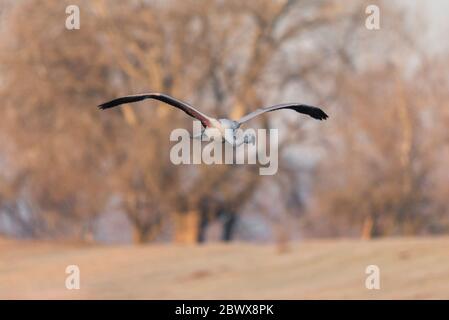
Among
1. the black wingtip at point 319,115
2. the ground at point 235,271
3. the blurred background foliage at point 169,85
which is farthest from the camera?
the blurred background foliage at point 169,85

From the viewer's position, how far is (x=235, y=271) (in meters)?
28.6

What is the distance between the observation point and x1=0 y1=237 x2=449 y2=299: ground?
1000 inches

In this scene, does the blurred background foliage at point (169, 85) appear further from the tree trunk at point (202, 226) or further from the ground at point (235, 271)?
the ground at point (235, 271)

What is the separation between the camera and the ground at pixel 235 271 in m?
25.4

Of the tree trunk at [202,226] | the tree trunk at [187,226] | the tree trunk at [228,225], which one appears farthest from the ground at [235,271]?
the tree trunk at [228,225]

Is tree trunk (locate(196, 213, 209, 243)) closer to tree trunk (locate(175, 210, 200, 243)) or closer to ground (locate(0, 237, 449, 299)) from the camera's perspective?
tree trunk (locate(175, 210, 200, 243))

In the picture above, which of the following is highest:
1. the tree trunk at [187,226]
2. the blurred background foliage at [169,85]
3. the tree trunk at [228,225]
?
the blurred background foliage at [169,85]

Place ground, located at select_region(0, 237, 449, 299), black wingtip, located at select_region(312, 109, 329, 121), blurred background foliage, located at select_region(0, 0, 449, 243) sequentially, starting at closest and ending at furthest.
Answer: black wingtip, located at select_region(312, 109, 329, 121) → ground, located at select_region(0, 237, 449, 299) → blurred background foliage, located at select_region(0, 0, 449, 243)

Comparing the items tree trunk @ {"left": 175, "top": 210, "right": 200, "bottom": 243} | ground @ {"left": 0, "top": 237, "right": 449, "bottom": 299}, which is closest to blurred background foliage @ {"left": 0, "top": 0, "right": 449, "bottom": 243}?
tree trunk @ {"left": 175, "top": 210, "right": 200, "bottom": 243}

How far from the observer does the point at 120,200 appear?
3753 cm

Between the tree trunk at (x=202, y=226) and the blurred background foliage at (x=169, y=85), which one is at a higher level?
the blurred background foliage at (x=169, y=85)
